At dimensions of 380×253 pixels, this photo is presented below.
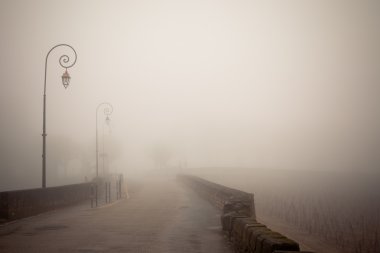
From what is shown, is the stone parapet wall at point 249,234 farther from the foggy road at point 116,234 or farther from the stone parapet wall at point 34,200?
the stone parapet wall at point 34,200

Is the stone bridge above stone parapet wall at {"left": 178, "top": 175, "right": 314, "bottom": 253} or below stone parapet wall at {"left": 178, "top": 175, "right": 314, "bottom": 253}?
below

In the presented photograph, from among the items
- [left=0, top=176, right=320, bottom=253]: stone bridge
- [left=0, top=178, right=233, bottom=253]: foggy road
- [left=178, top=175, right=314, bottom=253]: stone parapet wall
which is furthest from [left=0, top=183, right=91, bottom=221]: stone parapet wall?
[left=178, top=175, right=314, bottom=253]: stone parapet wall

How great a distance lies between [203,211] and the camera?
18.7 meters

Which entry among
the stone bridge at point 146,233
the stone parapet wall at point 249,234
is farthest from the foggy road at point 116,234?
the stone parapet wall at point 249,234

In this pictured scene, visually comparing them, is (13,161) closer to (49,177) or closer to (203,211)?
(49,177)

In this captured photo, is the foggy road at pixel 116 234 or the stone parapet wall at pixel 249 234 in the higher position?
the stone parapet wall at pixel 249 234

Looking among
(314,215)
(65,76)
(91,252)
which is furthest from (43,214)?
(314,215)

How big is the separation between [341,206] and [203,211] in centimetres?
1829

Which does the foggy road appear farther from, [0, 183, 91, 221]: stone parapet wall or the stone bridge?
[0, 183, 91, 221]: stone parapet wall

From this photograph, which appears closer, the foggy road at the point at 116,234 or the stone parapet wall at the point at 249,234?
the stone parapet wall at the point at 249,234

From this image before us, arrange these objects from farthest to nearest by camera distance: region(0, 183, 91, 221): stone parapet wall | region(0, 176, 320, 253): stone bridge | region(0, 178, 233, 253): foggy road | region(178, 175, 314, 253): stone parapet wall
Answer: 1. region(0, 183, 91, 221): stone parapet wall
2. region(0, 178, 233, 253): foggy road
3. region(0, 176, 320, 253): stone bridge
4. region(178, 175, 314, 253): stone parapet wall

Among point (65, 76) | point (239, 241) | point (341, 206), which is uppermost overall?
point (65, 76)

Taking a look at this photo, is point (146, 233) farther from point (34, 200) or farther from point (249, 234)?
point (34, 200)

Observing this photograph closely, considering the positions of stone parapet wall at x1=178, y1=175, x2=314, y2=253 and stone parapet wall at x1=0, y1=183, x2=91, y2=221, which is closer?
stone parapet wall at x1=178, y1=175, x2=314, y2=253
